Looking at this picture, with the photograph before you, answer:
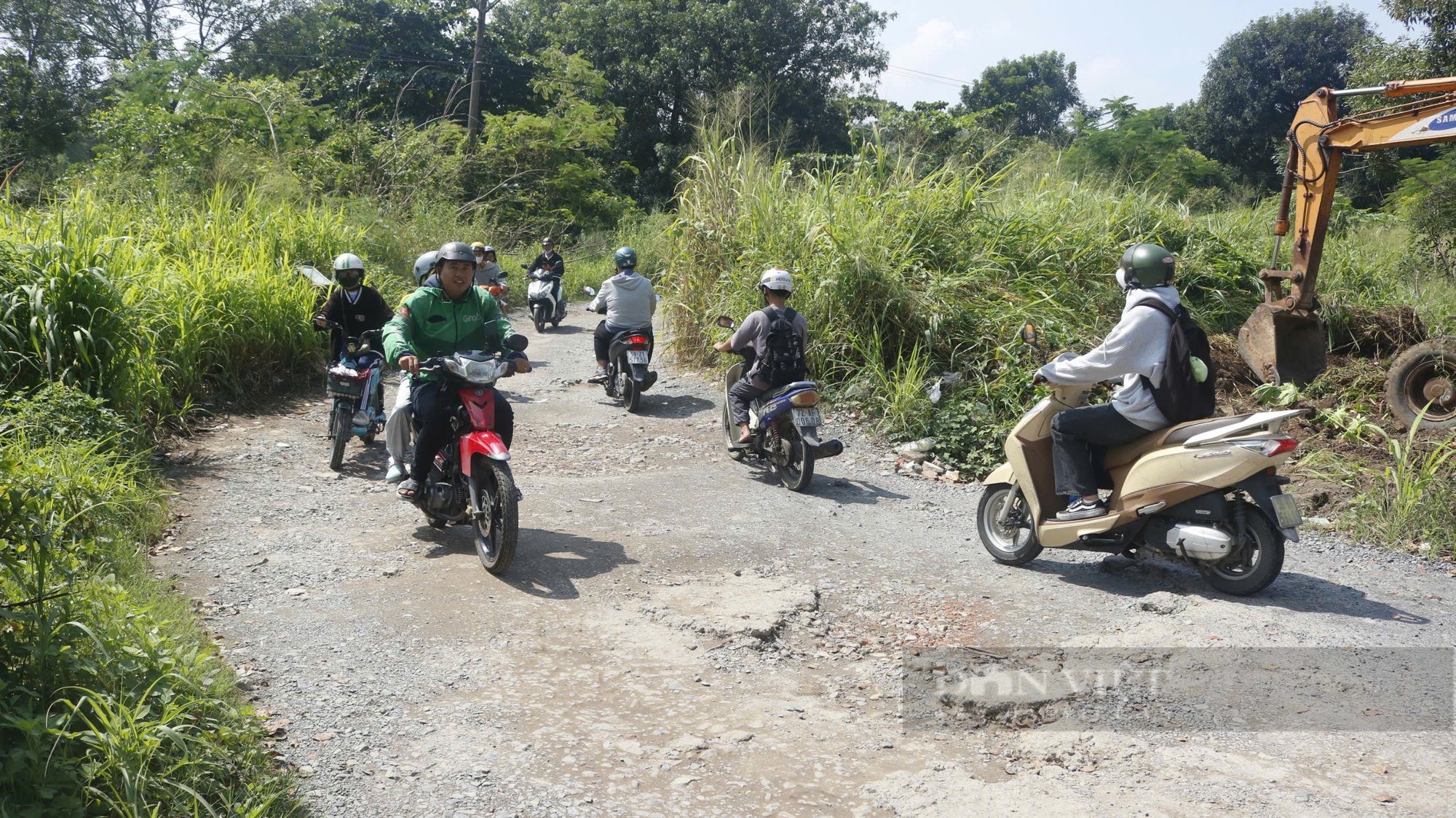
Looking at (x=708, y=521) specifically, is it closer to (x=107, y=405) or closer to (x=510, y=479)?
(x=510, y=479)

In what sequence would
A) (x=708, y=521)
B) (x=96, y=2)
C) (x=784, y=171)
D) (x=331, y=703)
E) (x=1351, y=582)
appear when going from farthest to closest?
(x=96, y=2) < (x=784, y=171) < (x=708, y=521) < (x=1351, y=582) < (x=331, y=703)

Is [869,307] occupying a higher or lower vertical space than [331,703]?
higher

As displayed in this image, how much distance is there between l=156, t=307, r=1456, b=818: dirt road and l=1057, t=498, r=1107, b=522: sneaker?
0.38 m

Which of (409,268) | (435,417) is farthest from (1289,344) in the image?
(409,268)

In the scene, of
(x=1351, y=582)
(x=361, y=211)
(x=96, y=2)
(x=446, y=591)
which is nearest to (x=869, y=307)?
(x=1351, y=582)

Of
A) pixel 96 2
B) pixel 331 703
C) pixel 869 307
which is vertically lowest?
pixel 331 703

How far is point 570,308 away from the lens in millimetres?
22172

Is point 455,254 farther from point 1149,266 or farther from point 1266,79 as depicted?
point 1266,79

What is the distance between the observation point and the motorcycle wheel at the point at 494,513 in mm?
5270

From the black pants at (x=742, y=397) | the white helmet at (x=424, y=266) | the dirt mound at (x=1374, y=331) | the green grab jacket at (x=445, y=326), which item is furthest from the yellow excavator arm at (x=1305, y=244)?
the white helmet at (x=424, y=266)

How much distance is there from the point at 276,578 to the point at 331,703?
1.69 metres

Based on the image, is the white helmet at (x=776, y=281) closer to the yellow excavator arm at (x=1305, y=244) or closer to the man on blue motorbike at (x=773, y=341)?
the man on blue motorbike at (x=773, y=341)

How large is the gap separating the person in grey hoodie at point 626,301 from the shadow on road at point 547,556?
4987mm

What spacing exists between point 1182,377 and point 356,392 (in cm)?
589
